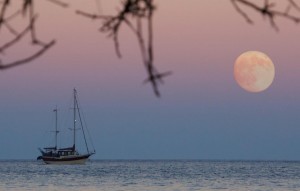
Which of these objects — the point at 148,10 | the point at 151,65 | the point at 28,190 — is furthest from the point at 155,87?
the point at 28,190

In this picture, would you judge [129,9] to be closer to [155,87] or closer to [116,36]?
[116,36]

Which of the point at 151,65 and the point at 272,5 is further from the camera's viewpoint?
the point at 272,5

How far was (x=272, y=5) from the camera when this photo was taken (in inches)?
70.7

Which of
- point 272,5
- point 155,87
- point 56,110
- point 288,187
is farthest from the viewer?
point 56,110

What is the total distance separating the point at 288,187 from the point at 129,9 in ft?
170

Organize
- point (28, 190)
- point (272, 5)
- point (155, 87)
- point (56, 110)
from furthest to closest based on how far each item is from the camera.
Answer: point (56, 110) < point (28, 190) < point (272, 5) < point (155, 87)

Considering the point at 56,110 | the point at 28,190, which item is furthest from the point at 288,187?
the point at 56,110

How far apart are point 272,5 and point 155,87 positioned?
0.92ft

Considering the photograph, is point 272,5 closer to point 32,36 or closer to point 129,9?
point 129,9

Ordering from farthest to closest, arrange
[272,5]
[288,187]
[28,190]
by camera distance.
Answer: [288,187], [28,190], [272,5]

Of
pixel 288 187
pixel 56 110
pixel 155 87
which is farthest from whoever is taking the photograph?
pixel 56 110

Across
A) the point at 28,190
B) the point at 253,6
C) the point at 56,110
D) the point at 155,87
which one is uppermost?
the point at 56,110

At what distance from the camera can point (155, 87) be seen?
167 centimetres

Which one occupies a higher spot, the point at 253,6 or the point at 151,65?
the point at 253,6
